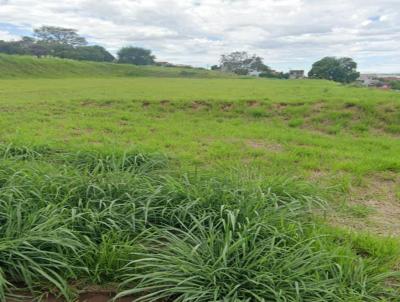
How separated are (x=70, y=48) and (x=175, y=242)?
3856 inches

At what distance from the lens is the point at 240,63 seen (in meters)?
101

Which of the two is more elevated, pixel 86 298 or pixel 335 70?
pixel 86 298

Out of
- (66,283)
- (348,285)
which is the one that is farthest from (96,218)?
(348,285)

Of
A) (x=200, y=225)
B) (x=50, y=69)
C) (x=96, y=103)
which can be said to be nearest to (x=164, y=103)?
(x=96, y=103)

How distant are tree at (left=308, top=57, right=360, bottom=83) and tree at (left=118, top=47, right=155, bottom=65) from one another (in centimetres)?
5021

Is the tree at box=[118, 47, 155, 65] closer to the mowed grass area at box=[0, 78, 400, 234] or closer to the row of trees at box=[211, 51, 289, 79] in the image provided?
the row of trees at box=[211, 51, 289, 79]

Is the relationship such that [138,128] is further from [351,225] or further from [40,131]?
[351,225]

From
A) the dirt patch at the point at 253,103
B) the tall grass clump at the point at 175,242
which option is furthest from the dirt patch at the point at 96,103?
the tall grass clump at the point at 175,242

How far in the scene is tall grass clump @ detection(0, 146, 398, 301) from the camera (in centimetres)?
231

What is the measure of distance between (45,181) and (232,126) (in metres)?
5.62

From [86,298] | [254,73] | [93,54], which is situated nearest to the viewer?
[86,298]

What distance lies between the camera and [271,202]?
3.38 meters

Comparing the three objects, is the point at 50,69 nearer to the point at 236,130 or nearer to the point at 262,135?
the point at 236,130

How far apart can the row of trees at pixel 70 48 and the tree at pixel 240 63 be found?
18819 millimetres
